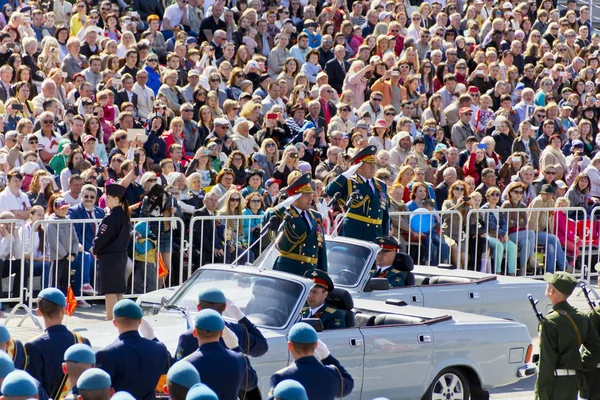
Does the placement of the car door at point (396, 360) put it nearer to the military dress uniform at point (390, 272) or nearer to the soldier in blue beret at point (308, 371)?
the military dress uniform at point (390, 272)

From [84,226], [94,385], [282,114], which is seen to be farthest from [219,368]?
[282,114]

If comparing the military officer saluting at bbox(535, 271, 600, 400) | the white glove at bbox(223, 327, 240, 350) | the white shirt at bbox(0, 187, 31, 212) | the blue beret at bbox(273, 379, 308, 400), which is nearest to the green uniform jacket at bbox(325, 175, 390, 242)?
the white shirt at bbox(0, 187, 31, 212)

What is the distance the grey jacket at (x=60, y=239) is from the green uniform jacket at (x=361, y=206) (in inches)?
124

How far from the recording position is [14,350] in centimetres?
720

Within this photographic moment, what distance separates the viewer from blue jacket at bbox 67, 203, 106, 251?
1406cm

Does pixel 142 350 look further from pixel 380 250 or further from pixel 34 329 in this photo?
pixel 34 329

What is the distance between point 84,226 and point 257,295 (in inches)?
178

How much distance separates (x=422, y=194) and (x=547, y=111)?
6.27 metres

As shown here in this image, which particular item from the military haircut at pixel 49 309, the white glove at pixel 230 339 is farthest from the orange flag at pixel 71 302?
the white glove at pixel 230 339

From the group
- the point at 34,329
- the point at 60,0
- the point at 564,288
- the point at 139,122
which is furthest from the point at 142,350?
the point at 60,0

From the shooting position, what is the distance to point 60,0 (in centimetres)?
2056

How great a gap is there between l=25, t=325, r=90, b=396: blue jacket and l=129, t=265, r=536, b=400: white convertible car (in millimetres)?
1876

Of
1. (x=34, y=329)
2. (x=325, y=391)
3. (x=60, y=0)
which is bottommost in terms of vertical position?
(x=34, y=329)

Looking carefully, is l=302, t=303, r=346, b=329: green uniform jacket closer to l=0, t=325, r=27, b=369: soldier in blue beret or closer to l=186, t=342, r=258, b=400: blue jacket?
l=186, t=342, r=258, b=400: blue jacket
